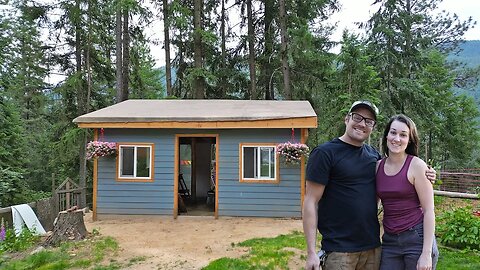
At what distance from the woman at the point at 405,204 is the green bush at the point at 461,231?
4.03 m

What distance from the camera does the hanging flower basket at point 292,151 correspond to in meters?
7.62

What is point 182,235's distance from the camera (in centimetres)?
662

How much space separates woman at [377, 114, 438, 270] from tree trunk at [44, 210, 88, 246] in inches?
224

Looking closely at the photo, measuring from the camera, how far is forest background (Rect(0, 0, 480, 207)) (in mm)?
13078

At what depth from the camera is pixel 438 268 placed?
14.8 ft

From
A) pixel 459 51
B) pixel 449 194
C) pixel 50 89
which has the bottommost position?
pixel 449 194

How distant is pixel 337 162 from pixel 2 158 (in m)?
15.0

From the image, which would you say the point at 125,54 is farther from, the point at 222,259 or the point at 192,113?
the point at 222,259

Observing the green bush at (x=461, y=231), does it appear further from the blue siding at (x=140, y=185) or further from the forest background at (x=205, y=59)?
the forest background at (x=205, y=59)

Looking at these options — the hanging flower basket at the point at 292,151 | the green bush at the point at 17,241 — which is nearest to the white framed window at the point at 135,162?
the green bush at the point at 17,241

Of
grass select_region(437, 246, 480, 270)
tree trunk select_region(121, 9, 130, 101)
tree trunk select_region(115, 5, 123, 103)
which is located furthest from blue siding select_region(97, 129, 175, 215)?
tree trunk select_region(121, 9, 130, 101)

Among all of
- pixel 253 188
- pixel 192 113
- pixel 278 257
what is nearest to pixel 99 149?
pixel 192 113

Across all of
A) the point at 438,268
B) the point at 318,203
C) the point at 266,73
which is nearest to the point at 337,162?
the point at 318,203

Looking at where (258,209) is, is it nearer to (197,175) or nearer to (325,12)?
(197,175)
